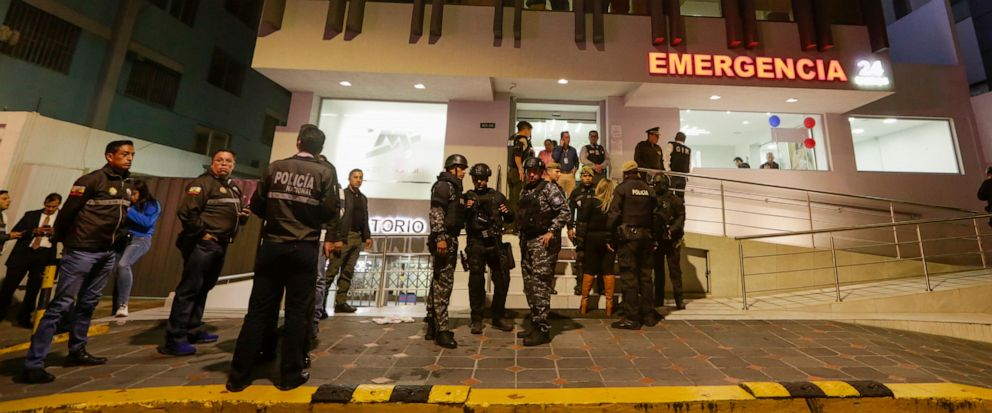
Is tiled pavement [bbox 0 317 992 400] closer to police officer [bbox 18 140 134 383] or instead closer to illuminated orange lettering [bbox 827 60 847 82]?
police officer [bbox 18 140 134 383]

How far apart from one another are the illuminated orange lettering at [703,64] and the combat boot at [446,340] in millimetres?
7974

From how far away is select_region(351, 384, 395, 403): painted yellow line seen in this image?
2482mm

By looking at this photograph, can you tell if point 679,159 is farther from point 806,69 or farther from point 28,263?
point 28,263

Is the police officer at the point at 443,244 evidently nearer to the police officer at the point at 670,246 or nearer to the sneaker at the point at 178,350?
the sneaker at the point at 178,350

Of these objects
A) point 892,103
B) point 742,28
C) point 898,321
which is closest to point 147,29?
point 742,28

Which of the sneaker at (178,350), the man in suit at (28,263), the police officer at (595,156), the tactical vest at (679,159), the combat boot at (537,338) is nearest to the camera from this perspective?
the sneaker at (178,350)

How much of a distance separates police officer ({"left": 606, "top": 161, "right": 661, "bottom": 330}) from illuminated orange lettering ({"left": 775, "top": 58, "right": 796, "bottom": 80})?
20.0ft

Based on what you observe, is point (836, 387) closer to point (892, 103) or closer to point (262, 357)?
point (262, 357)

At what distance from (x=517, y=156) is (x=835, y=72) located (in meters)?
7.60

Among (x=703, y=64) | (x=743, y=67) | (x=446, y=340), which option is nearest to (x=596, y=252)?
(x=446, y=340)

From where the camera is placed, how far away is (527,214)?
4.29 meters

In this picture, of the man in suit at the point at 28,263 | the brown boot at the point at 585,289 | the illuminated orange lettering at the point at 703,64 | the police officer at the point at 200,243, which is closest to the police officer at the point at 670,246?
the brown boot at the point at 585,289

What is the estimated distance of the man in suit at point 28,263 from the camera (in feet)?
16.6

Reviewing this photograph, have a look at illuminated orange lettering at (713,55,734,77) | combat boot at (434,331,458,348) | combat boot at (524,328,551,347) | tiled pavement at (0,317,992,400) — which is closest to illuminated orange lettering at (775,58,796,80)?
illuminated orange lettering at (713,55,734,77)
